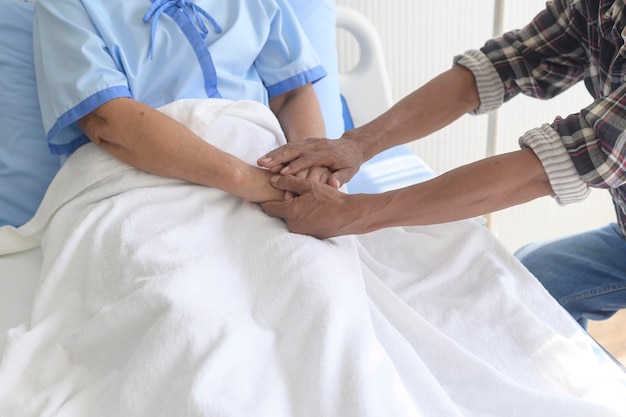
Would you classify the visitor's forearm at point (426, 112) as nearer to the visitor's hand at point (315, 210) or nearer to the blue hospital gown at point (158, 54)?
the blue hospital gown at point (158, 54)

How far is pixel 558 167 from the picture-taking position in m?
1.22

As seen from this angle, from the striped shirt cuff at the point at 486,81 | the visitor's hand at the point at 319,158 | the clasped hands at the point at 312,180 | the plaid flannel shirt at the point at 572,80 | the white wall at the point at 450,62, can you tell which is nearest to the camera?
the plaid flannel shirt at the point at 572,80

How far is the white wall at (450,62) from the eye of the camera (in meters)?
2.43

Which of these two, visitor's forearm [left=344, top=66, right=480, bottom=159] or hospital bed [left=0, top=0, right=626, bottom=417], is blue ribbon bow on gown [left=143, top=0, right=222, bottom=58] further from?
visitor's forearm [left=344, top=66, right=480, bottom=159]

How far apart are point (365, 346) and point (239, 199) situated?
0.47 metres

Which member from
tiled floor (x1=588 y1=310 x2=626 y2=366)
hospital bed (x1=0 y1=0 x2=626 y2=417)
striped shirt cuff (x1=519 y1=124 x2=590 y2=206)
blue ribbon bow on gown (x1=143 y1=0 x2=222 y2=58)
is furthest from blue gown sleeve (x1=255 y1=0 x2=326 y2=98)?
tiled floor (x1=588 y1=310 x2=626 y2=366)

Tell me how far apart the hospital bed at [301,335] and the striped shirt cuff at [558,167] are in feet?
0.65

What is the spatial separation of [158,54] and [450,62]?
136 centimetres

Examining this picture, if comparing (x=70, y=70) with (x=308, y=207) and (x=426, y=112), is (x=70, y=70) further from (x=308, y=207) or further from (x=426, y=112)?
(x=426, y=112)

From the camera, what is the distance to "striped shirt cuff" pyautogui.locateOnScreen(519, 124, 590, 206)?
1217 mm

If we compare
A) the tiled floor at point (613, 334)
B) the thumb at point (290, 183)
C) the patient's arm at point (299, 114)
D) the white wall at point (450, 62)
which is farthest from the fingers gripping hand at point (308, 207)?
the tiled floor at point (613, 334)

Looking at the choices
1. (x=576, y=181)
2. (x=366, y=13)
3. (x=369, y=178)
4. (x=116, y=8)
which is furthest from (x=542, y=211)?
(x=116, y=8)

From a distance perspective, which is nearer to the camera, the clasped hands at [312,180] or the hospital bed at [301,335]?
the hospital bed at [301,335]

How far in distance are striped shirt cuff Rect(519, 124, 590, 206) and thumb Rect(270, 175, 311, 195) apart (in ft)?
1.41
